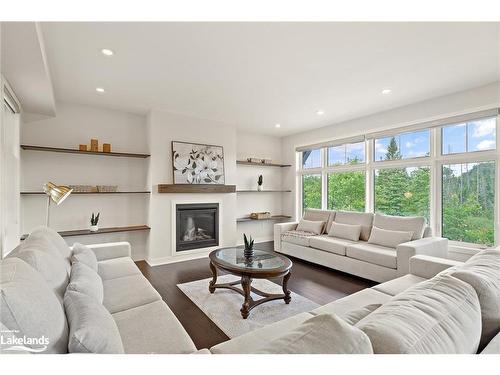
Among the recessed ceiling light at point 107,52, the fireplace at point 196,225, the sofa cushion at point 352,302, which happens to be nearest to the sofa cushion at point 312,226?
the fireplace at point 196,225

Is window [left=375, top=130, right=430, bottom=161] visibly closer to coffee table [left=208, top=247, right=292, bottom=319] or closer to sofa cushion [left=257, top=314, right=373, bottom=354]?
coffee table [left=208, top=247, right=292, bottom=319]

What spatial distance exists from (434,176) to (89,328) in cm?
442

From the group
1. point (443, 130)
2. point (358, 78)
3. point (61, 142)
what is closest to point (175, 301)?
point (61, 142)

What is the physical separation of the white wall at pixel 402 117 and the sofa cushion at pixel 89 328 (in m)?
4.19

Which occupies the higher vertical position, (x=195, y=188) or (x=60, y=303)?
(x=195, y=188)

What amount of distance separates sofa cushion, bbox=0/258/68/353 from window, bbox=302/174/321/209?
16.6 feet

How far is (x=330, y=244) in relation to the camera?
3.84m

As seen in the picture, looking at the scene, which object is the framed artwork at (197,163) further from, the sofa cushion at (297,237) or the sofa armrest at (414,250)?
the sofa armrest at (414,250)

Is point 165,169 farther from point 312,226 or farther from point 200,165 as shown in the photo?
point 312,226

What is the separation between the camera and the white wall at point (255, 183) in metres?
5.82

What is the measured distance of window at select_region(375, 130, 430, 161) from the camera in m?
3.91

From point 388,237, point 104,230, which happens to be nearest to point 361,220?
point 388,237

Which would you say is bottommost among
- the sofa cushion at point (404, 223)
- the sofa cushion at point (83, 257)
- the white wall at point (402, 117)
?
the sofa cushion at point (83, 257)
